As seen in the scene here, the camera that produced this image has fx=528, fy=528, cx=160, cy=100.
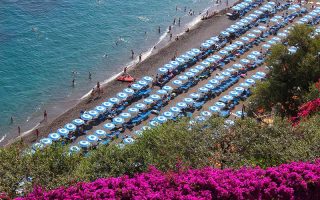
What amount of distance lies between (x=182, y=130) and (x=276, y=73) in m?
20.7

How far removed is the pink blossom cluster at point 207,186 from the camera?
24.8 meters

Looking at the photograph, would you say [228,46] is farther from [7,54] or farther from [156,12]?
[7,54]

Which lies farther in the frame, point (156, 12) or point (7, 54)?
point (156, 12)

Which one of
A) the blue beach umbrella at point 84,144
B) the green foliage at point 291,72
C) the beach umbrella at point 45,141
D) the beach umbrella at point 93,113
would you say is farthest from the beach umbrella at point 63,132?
the green foliage at point 291,72

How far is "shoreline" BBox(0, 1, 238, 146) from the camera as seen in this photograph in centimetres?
5622

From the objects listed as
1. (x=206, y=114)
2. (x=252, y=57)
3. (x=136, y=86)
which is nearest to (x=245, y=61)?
(x=252, y=57)

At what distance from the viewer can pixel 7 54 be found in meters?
71.0

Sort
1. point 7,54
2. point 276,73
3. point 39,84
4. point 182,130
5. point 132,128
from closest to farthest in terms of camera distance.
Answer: point 182,130 → point 276,73 → point 132,128 → point 39,84 → point 7,54

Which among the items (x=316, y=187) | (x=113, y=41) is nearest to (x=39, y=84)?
(x=113, y=41)

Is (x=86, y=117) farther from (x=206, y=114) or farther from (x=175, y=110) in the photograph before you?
(x=206, y=114)

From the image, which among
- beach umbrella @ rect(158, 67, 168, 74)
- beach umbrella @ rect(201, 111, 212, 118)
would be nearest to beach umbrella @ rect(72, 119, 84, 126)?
beach umbrella @ rect(201, 111, 212, 118)

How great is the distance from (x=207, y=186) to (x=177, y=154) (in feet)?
14.8

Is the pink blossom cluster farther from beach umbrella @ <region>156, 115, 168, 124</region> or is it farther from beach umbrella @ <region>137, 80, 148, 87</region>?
beach umbrella @ <region>137, 80, 148, 87</region>

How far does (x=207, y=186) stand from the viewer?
25.2m
